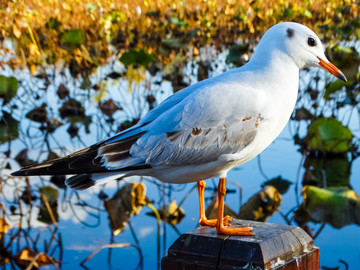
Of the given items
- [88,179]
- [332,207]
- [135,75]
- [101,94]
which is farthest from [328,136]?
[135,75]

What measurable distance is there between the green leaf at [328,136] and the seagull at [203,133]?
2308 millimetres

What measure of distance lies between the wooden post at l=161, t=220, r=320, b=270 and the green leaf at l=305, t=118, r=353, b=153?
8.70ft

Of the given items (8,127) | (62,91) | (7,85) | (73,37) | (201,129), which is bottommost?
(201,129)

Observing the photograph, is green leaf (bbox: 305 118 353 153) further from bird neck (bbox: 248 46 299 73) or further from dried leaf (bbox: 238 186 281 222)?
bird neck (bbox: 248 46 299 73)

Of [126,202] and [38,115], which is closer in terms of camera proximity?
[126,202]

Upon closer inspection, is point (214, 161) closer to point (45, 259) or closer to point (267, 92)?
point (267, 92)

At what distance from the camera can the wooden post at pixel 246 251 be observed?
A: 146 cm

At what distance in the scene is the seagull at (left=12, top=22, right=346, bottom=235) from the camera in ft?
6.01

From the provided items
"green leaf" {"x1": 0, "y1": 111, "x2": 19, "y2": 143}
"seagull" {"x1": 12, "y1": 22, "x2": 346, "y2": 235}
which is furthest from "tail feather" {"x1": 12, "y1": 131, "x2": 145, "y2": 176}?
"green leaf" {"x1": 0, "y1": 111, "x2": 19, "y2": 143}

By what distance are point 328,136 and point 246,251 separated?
2899 millimetres

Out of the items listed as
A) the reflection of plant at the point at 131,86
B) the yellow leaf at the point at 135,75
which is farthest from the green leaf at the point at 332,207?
the yellow leaf at the point at 135,75

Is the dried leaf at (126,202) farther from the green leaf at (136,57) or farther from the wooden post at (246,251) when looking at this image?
the green leaf at (136,57)

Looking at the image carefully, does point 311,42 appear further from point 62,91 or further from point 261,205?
point 62,91

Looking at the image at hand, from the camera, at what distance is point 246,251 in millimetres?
1479
